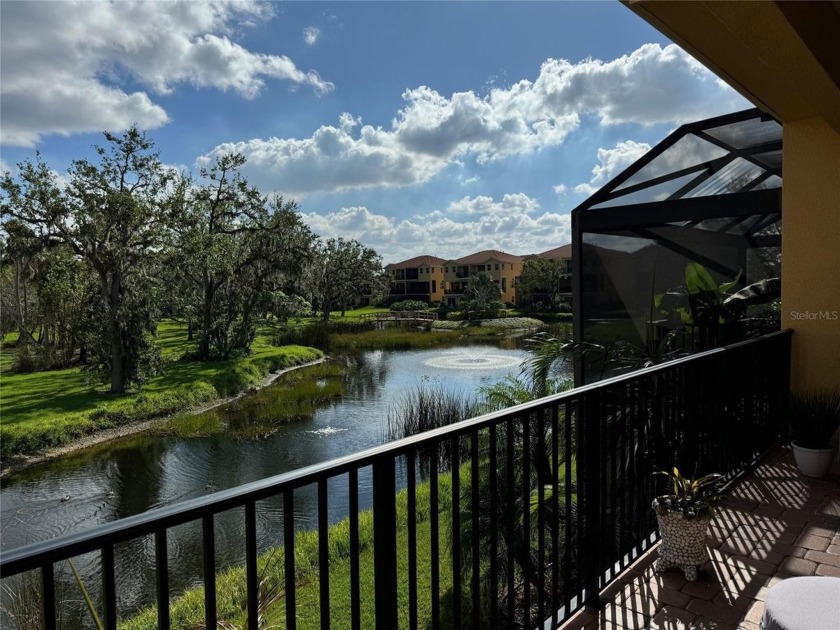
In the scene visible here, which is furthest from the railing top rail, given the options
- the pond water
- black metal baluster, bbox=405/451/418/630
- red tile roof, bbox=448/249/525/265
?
red tile roof, bbox=448/249/525/265

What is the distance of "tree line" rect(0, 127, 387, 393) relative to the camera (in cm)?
1355

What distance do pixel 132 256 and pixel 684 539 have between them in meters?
15.5

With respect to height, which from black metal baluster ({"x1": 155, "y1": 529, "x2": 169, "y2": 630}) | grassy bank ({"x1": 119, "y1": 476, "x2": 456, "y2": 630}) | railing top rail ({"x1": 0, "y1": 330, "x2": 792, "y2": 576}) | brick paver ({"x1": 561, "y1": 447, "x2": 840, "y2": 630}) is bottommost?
grassy bank ({"x1": 119, "y1": 476, "x2": 456, "y2": 630})

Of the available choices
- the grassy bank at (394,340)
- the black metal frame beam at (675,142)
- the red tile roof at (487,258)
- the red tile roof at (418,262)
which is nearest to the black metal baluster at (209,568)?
the black metal frame beam at (675,142)

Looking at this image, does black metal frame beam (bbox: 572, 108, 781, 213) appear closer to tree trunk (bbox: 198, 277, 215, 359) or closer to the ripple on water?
the ripple on water

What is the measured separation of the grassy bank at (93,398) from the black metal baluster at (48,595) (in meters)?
11.8

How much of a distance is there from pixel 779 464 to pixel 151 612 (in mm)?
5370

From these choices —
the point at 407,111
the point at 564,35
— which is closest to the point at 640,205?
the point at 564,35

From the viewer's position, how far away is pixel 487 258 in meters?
62.5

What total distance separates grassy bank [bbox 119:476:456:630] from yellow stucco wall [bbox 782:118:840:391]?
10.5 feet

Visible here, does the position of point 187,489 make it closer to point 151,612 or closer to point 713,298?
point 151,612

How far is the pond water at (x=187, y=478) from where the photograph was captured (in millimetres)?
6250

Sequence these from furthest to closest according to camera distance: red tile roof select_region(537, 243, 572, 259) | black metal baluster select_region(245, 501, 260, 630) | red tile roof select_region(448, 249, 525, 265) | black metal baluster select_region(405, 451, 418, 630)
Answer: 1. red tile roof select_region(448, 249, 525, 265)
2. red tile roof select_region(537, 243, 572, 259)
3. black metal baluster select_region(405, 451, 418, 630)
4. black metal baluster select_region(245, 501, 260, 630)

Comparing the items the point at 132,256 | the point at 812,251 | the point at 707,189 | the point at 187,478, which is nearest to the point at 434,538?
the point at 812,251
